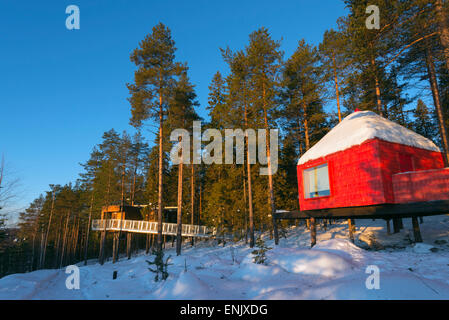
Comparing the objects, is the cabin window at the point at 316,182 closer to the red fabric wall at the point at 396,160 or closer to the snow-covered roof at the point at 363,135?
the snow-covered roof at the point at 363,135

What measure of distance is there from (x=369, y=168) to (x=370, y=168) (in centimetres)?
4

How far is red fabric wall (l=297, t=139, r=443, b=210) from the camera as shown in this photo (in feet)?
32.9

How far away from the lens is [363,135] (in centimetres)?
1076

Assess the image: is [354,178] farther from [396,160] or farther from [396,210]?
[396,210]

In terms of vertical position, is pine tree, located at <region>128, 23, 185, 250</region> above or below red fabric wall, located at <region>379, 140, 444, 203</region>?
above

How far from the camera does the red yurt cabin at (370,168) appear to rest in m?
9.54

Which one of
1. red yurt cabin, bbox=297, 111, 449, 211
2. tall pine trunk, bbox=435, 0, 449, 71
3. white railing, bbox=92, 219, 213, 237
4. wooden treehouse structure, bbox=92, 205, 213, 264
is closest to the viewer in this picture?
red yurt cabin, bbox=297, 111, 449, 211

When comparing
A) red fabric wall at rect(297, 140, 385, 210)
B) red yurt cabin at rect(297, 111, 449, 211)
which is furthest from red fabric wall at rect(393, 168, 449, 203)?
red fabric wall at rect(297, 140, 385, 210)

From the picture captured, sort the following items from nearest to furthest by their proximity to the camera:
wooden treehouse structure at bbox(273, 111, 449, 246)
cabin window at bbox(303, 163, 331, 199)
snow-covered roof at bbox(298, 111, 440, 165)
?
1. wooden treehouse structure at bbox(273, 111, 449, 246)
2. snow-covered roof at bbox(298, 111, 440, 165)
3. cabin window at bbox(303, 163, 331, 199)

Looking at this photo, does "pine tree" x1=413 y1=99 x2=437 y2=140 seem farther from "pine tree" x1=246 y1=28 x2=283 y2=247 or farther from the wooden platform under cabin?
the wooden platform under cabin

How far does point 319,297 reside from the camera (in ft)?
15.2

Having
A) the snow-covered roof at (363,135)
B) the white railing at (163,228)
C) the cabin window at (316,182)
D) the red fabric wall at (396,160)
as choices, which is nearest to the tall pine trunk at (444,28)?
the snow-covered roof at (363,135)
